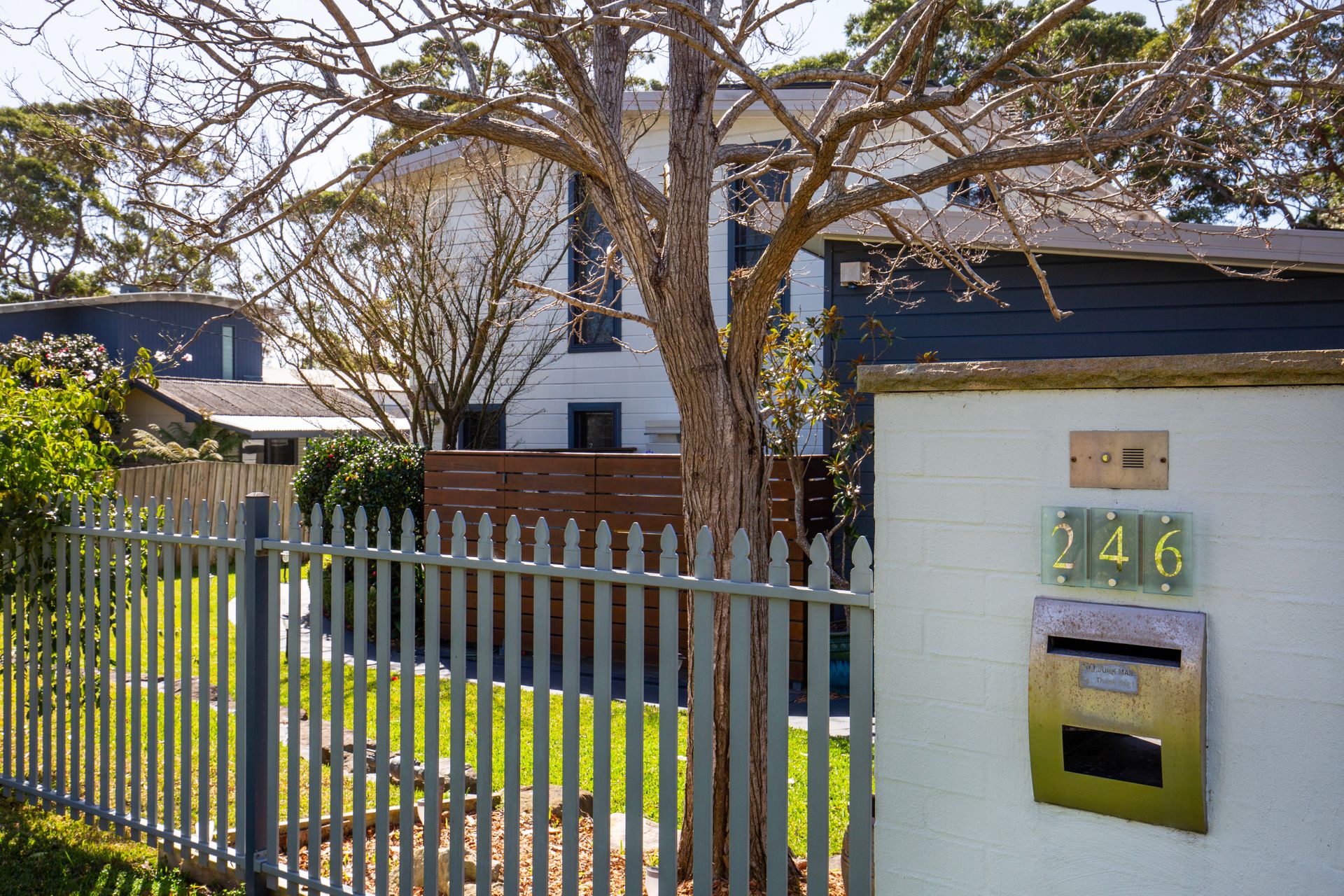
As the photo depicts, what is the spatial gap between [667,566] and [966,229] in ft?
19.0

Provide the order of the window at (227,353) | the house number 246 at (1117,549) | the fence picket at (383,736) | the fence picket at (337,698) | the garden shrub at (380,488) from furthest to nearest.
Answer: the window at (227,353) → the garden shrub at (380,488) → the fence picket at (337,698) → the fence picket at (383,736) → the house number 246 at (1117,549)

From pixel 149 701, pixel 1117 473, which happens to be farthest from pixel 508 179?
pixel 1117 473

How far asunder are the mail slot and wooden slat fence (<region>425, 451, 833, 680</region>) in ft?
17.6

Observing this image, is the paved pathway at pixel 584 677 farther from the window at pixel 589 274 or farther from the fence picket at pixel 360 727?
the window at pixel 589 274

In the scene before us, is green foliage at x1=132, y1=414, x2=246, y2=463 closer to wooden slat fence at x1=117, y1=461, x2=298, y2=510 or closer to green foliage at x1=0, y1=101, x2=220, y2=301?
wooden slat fence at x1=117, y1=461, x2=298, y2=510

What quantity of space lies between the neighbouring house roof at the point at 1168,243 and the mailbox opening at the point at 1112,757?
13.9ft

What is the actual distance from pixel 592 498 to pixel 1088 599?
273 inches

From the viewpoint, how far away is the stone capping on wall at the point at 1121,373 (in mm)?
2275

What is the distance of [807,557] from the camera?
27.0ft

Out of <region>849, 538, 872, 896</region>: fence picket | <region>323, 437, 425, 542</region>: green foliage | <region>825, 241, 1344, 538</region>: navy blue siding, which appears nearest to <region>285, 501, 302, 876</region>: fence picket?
<region>849, 538, 872, 896</region>: fence picket

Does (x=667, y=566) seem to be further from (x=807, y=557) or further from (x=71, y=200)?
(x=71, y=200)

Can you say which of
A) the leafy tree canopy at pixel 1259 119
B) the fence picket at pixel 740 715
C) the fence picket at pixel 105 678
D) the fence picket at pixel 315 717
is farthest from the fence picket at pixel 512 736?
the leafy tree canopy at pixel 1259 119

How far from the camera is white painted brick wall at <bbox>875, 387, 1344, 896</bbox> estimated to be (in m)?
2.27

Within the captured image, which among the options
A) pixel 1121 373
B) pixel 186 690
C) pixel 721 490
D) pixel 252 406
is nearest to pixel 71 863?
pixel 186 690
